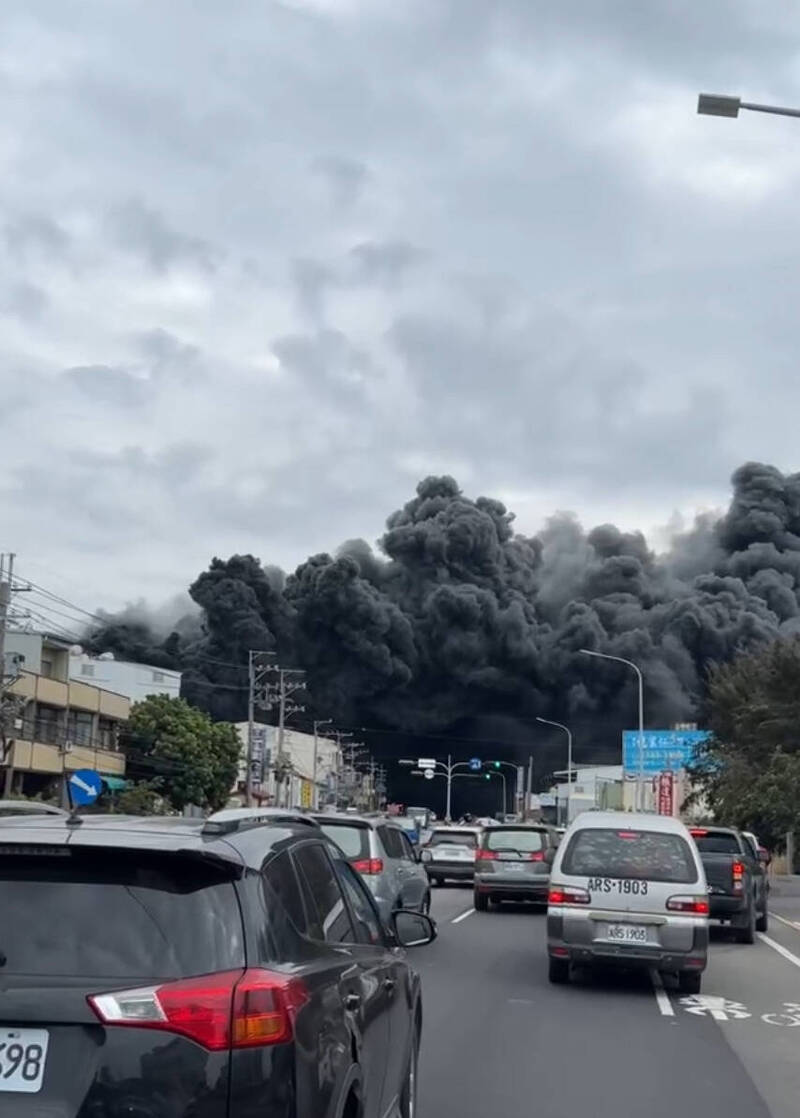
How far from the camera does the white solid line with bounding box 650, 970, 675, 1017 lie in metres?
12.4

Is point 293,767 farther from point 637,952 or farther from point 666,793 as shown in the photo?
point 637,952

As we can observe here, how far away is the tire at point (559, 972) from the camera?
45.9 ft

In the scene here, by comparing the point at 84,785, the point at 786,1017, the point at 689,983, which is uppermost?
the point at 84,785

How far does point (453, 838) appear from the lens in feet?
116

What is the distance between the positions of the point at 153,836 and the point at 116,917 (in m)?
0.32

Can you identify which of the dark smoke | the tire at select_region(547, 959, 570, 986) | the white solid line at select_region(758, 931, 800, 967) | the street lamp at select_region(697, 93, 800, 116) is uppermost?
the dark smoke

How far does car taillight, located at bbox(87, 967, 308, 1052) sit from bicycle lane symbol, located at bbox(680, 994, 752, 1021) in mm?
9281

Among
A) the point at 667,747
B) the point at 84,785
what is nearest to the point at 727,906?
the point at 84,785

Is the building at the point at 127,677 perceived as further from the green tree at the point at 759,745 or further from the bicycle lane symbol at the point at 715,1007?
the bicycle lane symbol at the point at 715,1007

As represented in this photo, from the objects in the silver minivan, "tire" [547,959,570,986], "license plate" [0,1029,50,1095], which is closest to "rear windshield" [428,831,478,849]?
"tire" [547,959,570,986]

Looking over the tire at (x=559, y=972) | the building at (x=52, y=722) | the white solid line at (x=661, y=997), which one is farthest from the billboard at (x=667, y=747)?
the tire at (x=559, y=972)

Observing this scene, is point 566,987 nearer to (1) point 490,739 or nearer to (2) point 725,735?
(2) point 725,735

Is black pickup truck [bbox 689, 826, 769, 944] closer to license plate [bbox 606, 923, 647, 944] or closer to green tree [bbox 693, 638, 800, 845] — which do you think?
license plate [bbox 606, 923, 647, 944]

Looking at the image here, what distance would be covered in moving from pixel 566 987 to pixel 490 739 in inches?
4827
